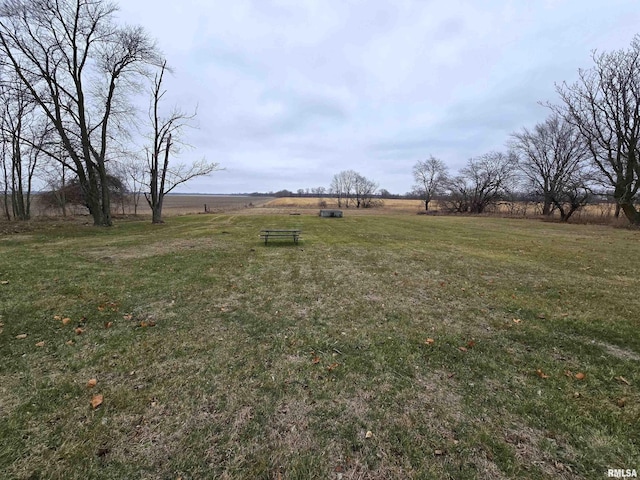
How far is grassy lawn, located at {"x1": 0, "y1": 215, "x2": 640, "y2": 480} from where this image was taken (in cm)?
229

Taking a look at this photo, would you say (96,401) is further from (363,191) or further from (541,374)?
(363,191)

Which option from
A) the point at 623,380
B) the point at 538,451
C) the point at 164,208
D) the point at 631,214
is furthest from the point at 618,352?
the point at 164,208

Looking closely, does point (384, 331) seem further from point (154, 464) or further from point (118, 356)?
point (118, 356)

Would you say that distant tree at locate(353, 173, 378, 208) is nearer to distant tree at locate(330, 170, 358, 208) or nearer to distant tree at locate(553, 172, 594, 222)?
distant tree at locate(330, 170, 358, 208)

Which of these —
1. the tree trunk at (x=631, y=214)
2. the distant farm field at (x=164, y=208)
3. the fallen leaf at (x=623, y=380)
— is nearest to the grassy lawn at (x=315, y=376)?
the fallen leaf at (x=623, y=380)

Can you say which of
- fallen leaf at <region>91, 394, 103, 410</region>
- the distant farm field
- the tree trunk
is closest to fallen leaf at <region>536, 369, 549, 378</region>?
fallen leaf at <region>91, 394, 103, 410</region>

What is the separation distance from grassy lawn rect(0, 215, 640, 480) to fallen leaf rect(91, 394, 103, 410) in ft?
0.24

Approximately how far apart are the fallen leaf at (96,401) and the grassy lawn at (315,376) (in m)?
0.07

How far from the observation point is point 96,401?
2822 millimetres

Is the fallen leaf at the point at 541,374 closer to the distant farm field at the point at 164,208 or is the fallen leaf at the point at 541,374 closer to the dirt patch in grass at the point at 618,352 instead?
the dirt patch in grass at the point at 618,352

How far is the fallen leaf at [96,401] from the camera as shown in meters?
2.78

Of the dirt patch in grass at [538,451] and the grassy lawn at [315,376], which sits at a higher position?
the grassy lawn at [315,376]

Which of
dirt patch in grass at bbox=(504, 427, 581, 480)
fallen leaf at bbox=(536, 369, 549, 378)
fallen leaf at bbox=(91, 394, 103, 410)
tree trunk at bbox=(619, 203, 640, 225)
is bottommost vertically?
dirt patch in grass at bbox=(504, 427, 581, 480)

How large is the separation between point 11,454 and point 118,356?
144 centimetres
